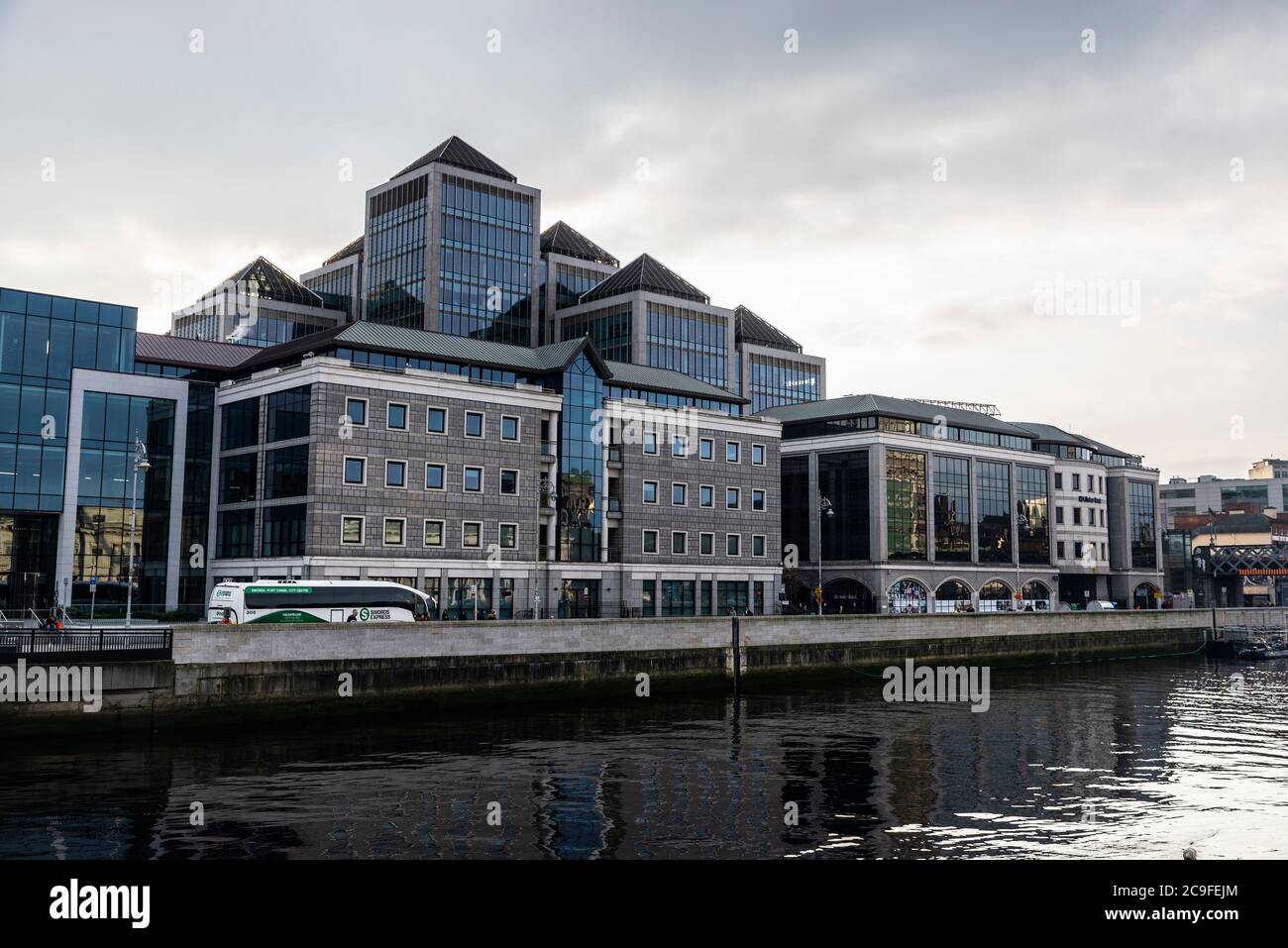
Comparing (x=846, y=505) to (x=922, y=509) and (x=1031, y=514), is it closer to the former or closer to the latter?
(x=922, y=509)

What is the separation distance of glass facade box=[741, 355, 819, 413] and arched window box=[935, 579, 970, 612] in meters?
41.6

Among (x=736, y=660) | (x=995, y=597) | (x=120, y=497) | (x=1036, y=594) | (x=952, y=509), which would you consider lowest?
(x=736, y=660)

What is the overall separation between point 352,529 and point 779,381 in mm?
93093

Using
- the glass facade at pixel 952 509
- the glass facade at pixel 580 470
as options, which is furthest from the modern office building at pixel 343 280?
the glass facade at pixel 952 509

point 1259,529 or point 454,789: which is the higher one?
point 1259,529

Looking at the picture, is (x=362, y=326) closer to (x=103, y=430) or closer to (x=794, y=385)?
(x=103, y=430)

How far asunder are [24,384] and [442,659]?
40505mm

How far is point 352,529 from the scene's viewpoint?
233ft

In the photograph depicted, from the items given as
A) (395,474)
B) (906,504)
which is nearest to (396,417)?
(395,474)

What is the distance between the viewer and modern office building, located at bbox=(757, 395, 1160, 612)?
111 m

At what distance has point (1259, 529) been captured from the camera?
548 feet

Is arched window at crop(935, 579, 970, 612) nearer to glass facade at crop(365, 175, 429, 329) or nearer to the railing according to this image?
glass facade at crop(365, 175, 429, 329)

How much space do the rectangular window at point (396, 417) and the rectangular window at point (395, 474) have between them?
2290 millimetres
